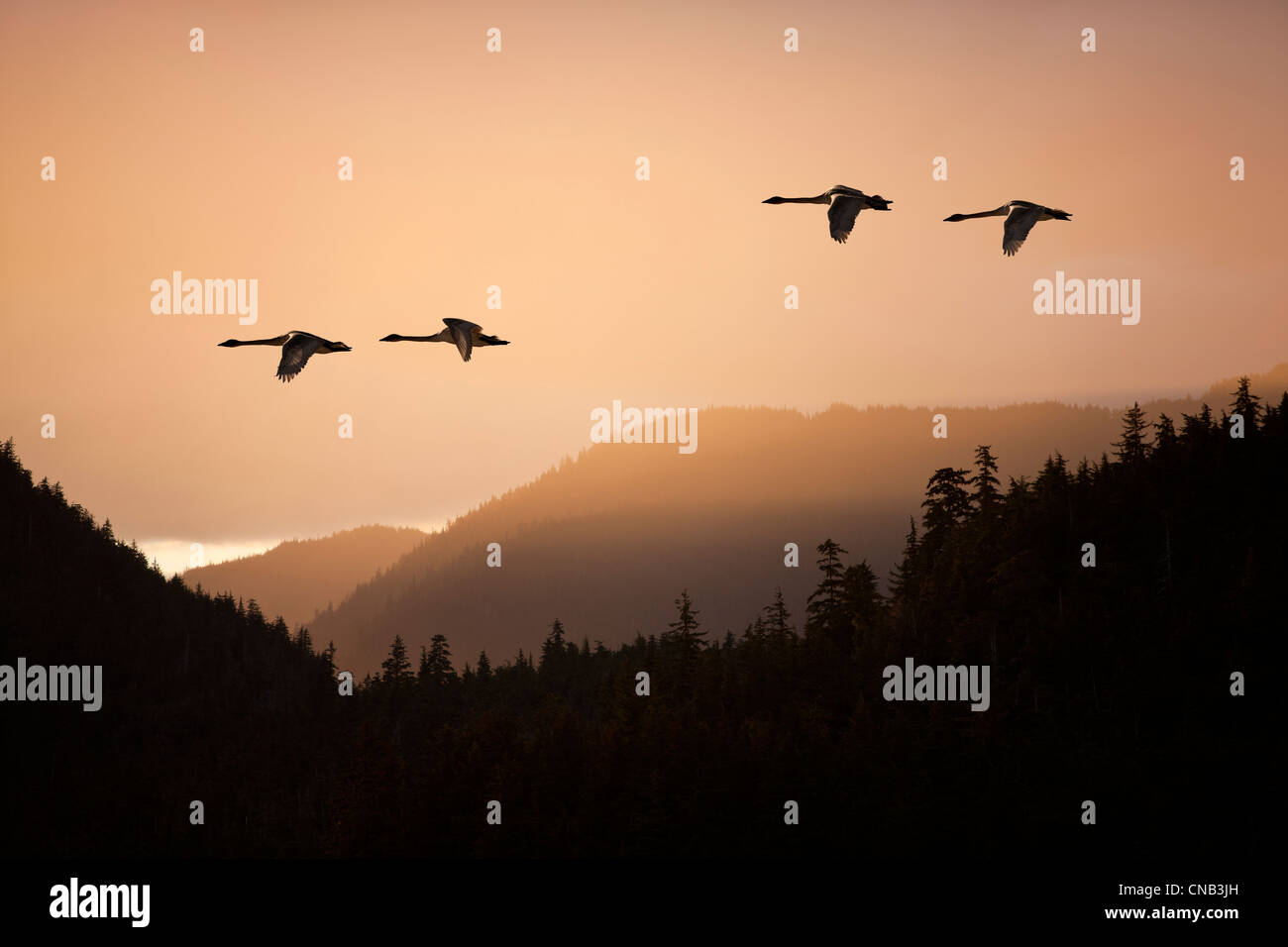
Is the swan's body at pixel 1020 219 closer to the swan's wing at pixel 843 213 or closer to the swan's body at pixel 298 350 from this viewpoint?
the swan's wing at pixel 843 213

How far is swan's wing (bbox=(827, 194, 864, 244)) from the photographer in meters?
28.9

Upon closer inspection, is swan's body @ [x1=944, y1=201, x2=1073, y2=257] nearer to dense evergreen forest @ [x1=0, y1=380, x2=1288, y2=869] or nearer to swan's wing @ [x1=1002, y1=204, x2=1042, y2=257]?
swan's wing @ [x1=1002, y1=204, x2=1042, y2=257]

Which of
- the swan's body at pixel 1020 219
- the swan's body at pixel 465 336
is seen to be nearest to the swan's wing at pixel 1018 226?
the swan's body at pixel 1020 219

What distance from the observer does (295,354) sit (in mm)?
29016

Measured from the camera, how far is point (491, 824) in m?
104

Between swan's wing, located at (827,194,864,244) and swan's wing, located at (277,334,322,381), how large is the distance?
1227 centimetres

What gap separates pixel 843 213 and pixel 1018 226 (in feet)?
14.5

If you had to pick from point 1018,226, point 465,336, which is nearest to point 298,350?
point 465,336

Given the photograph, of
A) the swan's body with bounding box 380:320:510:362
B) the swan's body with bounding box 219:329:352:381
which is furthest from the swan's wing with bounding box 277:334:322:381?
the swan's body with bounding box 380:320:510:362

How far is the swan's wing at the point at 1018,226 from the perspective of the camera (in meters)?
29.9

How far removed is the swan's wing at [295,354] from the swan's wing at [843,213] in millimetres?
12273
